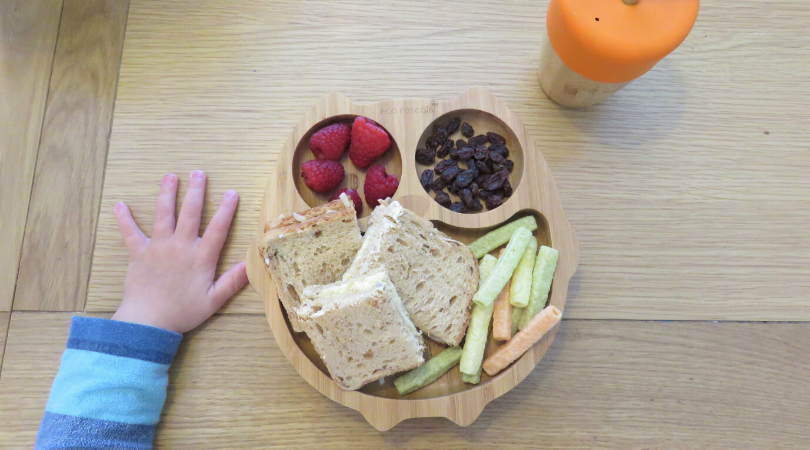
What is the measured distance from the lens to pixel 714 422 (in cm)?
137

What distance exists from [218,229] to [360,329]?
503 mm

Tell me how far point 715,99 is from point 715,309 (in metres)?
0.61

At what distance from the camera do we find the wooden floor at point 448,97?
135cm

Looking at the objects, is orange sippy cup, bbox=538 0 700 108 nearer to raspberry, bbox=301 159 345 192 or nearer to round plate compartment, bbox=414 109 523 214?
round plate compartment, bbox=414 109 523 214

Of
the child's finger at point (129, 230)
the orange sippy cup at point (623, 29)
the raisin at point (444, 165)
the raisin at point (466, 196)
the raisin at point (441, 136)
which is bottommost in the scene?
the child's finger at point (129, 230)

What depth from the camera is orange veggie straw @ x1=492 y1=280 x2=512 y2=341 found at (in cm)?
122

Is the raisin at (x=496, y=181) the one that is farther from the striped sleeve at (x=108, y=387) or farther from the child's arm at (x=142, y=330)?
the striped sleeve at (x=108, y=387)

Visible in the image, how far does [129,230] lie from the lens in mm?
1370

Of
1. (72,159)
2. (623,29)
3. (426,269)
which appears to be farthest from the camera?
(72,159)

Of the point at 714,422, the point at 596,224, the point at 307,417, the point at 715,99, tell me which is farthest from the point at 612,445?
the point at 715,99

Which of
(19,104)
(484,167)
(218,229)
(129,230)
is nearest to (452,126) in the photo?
(484,167)

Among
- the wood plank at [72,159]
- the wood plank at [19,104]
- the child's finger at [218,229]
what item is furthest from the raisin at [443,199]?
the wood plank at [19,104]

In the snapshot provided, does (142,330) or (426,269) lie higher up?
(426,269)

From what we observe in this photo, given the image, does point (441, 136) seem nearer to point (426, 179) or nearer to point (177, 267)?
point (426, 179)
